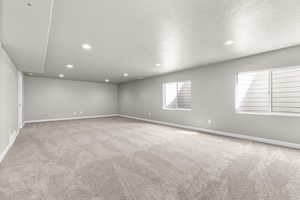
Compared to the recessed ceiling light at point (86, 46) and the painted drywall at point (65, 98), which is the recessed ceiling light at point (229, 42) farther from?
the painted drywall at point (65, 98)

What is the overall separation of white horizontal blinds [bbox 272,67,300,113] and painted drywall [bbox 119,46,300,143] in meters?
0.26

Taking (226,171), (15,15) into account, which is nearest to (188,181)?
(226,171)

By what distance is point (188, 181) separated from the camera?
180 cm

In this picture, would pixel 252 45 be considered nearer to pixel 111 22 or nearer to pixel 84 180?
pixel 111 22

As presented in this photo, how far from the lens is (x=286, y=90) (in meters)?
3.27

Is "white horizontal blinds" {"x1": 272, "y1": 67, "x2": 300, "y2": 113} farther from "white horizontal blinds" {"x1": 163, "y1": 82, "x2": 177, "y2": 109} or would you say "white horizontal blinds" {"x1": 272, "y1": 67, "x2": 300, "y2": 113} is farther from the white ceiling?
"white horizontal blinds" {"x1": 163, "y1": 82, "x2": 177, "y2": 109}

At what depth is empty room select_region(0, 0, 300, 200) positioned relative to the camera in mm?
1660

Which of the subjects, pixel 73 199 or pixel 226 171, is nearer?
pixel 73 199

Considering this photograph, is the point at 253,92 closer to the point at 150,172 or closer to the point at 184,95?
the point at 184,95

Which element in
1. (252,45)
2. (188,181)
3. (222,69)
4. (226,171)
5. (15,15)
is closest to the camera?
(15,15)

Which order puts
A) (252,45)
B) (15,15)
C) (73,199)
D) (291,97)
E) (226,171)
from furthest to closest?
(291,97) < (252,45) < (226,171) < (15,15) < (73,199)

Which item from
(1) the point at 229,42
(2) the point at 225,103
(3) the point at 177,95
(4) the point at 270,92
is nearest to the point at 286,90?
(4) the point at 270,92

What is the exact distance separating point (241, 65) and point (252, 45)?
0.97 m

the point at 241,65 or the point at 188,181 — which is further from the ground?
the point at 241,65
